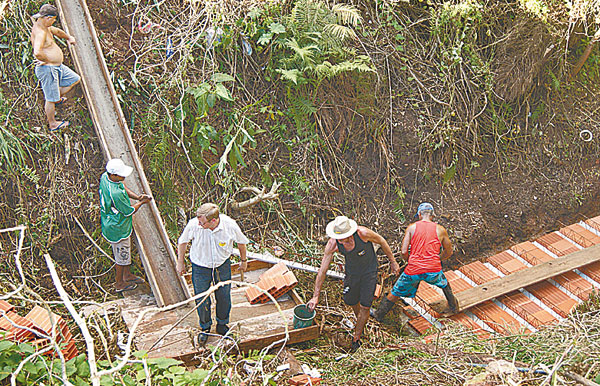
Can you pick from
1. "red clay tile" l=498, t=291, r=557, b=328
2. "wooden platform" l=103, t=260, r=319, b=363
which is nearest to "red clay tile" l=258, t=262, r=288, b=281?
"wooden platform" l=103, t=260, r=319, b=363

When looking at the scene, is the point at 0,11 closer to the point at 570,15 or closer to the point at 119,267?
the point at 119,267

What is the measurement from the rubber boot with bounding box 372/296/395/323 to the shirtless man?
15.7 ft

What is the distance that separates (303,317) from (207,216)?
174 cm

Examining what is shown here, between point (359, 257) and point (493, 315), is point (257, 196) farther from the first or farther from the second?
point (493, 315)

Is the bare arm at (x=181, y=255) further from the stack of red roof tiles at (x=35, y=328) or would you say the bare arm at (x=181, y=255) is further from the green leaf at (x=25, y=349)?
the green leaf at (x=25, y=349)

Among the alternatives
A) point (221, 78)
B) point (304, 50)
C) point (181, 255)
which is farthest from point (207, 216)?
point (304, 50)

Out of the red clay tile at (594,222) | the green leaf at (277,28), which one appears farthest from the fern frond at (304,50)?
the red clay tile at (594,222)

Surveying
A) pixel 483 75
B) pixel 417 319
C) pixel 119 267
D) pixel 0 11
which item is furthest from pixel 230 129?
pixel 483 75

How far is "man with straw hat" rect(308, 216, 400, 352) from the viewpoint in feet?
18.0

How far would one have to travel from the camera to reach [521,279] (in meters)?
6.89

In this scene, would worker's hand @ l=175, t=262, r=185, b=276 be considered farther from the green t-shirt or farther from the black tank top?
the black tank top

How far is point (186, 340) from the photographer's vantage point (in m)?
5.31

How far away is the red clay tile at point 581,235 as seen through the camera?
766 cm

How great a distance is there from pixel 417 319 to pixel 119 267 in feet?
12.6
